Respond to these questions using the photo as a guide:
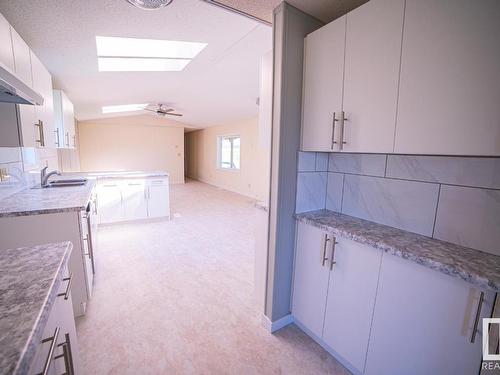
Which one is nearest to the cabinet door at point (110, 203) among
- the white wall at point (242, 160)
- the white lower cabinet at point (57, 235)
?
the white lower cabinet at point (57, 235)

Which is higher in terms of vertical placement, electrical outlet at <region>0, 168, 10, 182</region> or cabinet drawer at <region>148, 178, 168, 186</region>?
electrical outlet at <region>0, 168, 10, 182</region>

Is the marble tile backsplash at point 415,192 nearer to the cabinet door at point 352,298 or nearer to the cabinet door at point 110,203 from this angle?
the cabinet door at point 352,298

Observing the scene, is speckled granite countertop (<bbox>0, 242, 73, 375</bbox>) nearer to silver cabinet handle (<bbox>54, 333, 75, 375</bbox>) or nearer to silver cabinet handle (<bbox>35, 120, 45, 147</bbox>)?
silver cabinet handle (<bbox>54, 333, 75, 375</bbox>)

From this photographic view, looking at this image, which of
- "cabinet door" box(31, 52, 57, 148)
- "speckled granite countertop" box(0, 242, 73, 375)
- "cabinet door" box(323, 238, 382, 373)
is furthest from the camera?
"cabinet door" box(31, 52, 57, 148)

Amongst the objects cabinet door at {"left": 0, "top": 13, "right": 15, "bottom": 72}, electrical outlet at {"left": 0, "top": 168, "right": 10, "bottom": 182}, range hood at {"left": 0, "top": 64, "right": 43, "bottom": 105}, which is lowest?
electrical outlet at {"left": 0, "top": 168, "right": 10, "bottom": 182}

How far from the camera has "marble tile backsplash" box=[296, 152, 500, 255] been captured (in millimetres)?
1168

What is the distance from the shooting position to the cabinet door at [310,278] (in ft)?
5.17

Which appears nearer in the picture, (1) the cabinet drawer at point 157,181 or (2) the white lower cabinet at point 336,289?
(2) the white lower cabinet at point 336,289

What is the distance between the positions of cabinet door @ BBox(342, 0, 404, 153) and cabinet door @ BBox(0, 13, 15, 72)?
2020 mm

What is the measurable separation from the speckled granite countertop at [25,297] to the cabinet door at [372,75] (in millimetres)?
1497

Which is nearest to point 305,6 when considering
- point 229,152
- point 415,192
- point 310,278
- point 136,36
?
point 415,192

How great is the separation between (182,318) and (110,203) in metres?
2.97

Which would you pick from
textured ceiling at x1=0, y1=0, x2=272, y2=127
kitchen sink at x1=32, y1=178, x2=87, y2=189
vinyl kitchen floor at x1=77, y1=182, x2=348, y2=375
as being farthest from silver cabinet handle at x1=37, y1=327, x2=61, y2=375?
kitchen sink at x1=32, y1=178, x2=87, y2=189

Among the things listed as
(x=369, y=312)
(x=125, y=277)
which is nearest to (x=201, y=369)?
(x=369, y=312)
